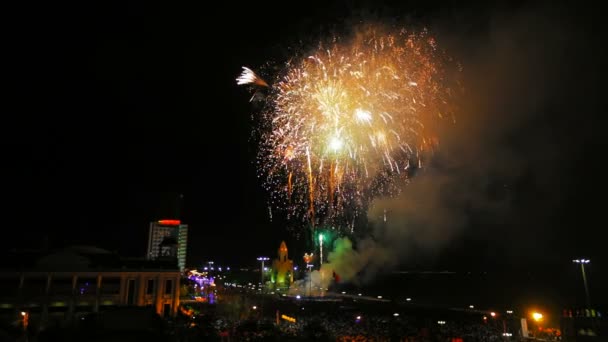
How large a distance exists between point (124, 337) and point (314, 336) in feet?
30.0

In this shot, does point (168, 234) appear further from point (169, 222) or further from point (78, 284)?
point (78, 284)

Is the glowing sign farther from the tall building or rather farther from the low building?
the tall building

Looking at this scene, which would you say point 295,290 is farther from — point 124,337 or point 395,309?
point 124,337

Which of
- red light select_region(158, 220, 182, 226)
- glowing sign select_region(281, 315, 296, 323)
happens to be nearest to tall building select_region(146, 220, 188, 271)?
red light select_region(158, 220, 182, 226)

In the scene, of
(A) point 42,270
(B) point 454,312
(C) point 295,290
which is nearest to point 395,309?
(B) point 454,312

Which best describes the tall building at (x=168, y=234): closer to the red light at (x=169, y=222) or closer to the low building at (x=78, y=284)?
the red light at (x=169, y=222)

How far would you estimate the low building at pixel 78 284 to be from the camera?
37.0m

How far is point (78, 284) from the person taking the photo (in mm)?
40406

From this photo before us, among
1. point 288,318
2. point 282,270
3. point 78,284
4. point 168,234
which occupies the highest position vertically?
point 168,234

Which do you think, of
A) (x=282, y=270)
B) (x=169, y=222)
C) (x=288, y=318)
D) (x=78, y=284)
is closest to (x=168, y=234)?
(x=169, y=222)

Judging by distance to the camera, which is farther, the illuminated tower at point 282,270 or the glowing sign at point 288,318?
the illuminated tower at point 282,270

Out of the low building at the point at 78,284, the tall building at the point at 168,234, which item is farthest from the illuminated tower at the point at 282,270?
the low building at the point at 78,284

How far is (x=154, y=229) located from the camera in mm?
100938

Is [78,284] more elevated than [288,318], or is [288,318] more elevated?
[78,284]
